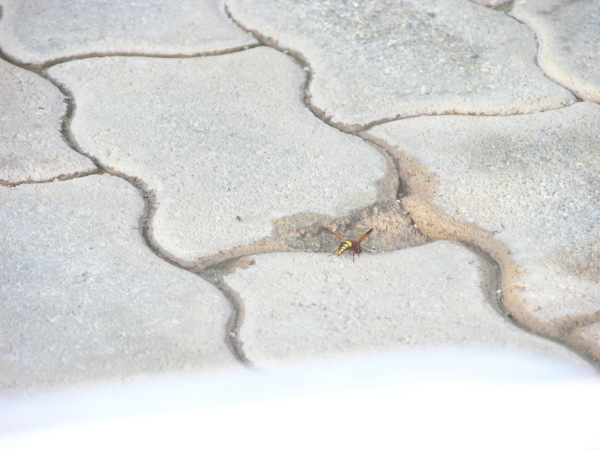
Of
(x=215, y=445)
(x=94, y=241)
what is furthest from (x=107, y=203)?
(x=215, y=445)

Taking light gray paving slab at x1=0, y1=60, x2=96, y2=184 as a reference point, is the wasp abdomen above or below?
above

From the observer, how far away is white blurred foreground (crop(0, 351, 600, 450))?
1065mm

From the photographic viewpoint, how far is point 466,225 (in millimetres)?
1521

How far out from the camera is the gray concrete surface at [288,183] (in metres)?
1.25

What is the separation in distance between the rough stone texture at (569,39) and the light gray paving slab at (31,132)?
1359 mm

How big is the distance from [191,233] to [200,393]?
0.43 m

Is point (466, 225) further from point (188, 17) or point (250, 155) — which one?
point (188, 17)

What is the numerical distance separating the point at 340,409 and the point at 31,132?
110 centimetres

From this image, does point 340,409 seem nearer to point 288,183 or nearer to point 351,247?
point 351,247

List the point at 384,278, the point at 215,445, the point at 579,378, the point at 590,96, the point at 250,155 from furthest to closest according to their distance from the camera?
the point at 590,96
the point at 250,155
the point at 384,278
the point at 579,378
the point at 215,445

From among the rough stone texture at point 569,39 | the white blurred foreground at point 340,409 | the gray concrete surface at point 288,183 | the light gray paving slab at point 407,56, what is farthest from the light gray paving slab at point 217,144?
the rough stone texture at point 569,39

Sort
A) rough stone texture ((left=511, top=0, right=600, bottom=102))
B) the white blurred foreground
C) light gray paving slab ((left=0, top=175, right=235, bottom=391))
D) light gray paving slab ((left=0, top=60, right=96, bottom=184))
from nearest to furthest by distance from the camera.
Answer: the white blurred foreground < light gray paving slab ((left=0, top=175, right=235, bottom=391)) < light gray paving slab ((left=0, top=60, right=96, bottom=184)) < rough stone texture ((left=511, top=0, right=600, bottom=102))

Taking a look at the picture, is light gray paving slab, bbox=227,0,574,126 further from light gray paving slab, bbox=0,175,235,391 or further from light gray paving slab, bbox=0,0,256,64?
light gray paving slab, bbox=0,175,235,391

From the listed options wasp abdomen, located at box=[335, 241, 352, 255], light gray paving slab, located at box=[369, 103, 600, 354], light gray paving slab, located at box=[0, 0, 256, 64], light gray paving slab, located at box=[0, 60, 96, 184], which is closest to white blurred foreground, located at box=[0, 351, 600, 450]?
light gray paving slab, located at box=[369, 103, 600, 354]
